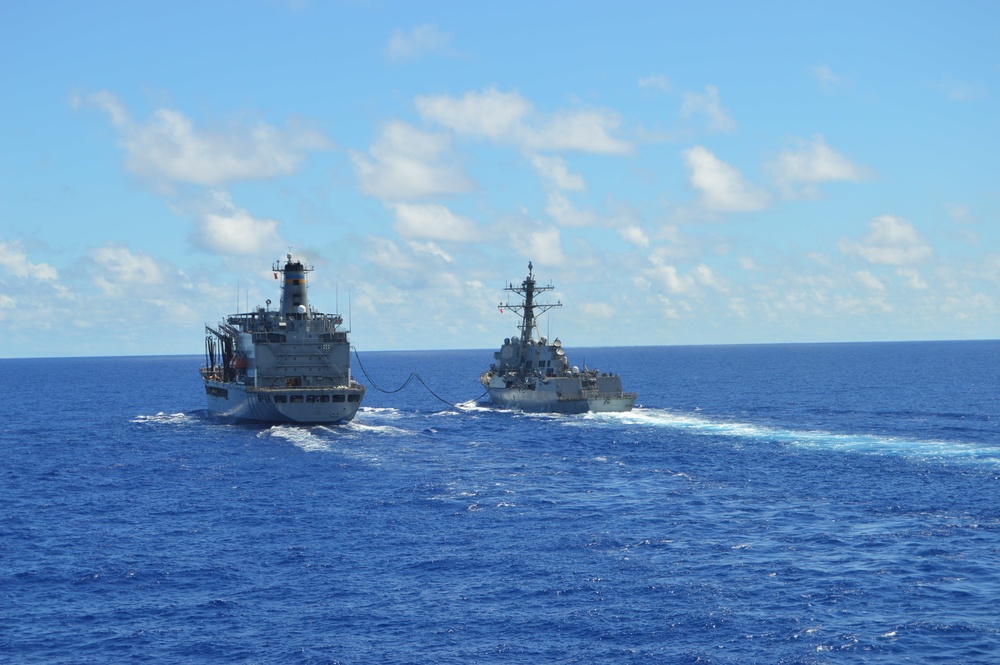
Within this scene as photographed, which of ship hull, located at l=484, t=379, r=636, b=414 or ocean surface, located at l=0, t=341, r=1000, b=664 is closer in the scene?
ocean surface, located at l=0, t=341, r=1000, b=664

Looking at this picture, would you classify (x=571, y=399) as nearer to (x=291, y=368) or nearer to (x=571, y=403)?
(x=571, y=403)

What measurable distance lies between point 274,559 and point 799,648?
80.8 feet

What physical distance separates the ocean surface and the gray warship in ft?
59.6

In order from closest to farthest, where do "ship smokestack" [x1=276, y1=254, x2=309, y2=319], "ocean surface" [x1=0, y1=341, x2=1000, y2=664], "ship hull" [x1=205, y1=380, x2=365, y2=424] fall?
"ocean surface" [x1=0, y1=341, x2=1000, y2=664]
"ship hull" [x1=205, y1=380, x2=365, y2=424]
"ship smokestack" [x1=276, y1=254, x2=309, y2=319]

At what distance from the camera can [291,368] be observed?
327 ft

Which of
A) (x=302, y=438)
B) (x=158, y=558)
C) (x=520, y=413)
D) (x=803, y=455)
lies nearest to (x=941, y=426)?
(x=803, y=455)

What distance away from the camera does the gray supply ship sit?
9644cm

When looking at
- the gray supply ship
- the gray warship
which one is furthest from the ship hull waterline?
the gray supply ship

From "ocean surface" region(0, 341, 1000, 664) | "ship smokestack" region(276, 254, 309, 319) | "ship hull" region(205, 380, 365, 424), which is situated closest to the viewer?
"ocean surface" region(0, 341, 1000, 664)

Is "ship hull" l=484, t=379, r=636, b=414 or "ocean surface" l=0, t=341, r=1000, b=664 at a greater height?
"ship hull" l=484, t=379, r=636, b=414

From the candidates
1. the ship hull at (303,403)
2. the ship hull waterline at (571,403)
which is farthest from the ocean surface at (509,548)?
the ship hull waterline at (571,403)

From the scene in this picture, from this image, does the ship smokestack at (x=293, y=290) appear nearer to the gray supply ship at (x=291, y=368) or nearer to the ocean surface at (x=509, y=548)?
the gray supply ship at (x=291, y=368)

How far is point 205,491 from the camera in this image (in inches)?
2505

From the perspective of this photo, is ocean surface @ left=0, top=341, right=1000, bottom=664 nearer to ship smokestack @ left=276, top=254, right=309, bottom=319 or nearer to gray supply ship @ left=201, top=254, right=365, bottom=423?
gray supply ship @ left=201, top=254, right=365, bottom=423
